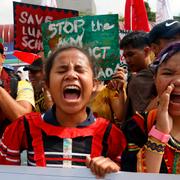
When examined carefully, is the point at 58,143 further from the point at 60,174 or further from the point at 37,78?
the point at 37,78

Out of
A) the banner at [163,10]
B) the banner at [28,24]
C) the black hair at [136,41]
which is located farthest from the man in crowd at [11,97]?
the banner at [163,10]

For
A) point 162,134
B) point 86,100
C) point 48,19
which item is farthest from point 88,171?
point 48,19

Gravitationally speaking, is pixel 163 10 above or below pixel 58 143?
above

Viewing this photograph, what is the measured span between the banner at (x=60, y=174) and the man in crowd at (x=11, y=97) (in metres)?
0.54

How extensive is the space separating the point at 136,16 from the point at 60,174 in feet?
13.7

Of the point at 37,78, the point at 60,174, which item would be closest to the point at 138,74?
the point at 60,174

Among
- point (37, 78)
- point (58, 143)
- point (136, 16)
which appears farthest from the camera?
point (136, 16)

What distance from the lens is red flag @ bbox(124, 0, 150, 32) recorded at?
491 centimetres

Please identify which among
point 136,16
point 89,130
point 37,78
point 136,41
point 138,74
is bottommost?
point 37,78

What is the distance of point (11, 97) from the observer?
6.40 ft

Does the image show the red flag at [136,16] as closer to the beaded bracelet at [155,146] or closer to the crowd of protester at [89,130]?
the crowd of protester at [89,130]

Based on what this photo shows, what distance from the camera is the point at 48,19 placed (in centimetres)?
342

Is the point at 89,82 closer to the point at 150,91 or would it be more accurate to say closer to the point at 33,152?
the point at 33,152

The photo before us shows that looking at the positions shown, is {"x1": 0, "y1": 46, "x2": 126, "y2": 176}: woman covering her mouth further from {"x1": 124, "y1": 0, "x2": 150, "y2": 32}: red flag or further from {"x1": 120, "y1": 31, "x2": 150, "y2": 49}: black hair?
{"x1": 124, "y1": 0, "x2": 150, "y2": 32}: red flag
